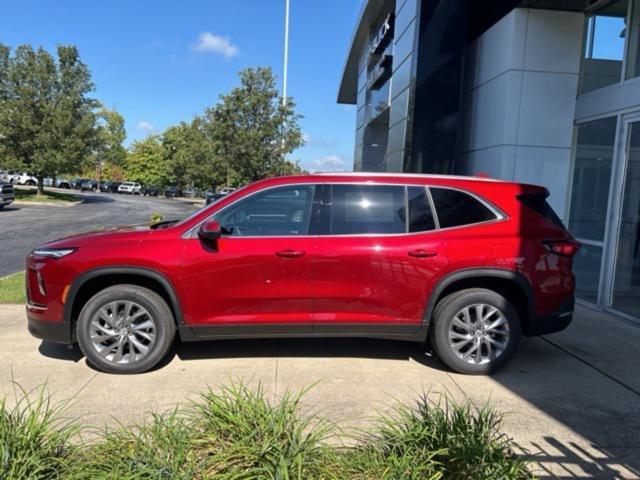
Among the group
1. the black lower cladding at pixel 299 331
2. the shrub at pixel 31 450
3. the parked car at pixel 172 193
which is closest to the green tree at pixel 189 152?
the parked car at pixel 172 193

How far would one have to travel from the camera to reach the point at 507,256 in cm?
466

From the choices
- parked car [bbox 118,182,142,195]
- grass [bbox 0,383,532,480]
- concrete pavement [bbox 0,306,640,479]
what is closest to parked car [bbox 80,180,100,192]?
parked car [bbox 118,182,142,195]

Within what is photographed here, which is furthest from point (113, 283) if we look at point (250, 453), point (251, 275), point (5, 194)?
point (5, 194)

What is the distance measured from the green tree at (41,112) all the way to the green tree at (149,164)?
33259mm

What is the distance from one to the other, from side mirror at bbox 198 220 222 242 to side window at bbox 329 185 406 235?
998 mm

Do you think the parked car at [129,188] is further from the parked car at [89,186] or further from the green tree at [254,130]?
the green tree at [254,130]

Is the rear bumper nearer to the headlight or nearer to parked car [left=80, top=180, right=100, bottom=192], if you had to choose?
the headlight

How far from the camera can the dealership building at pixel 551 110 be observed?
7.37m

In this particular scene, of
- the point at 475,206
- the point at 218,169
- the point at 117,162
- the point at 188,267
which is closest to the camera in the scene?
the point at 188,267

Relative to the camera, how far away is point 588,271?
8086mm

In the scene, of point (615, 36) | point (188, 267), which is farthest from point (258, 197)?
point (615, 36)

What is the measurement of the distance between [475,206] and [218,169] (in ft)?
74.7

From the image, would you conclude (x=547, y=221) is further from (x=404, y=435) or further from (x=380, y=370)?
(x=404, y=435)

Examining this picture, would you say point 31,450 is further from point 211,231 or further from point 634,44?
point 634,44
